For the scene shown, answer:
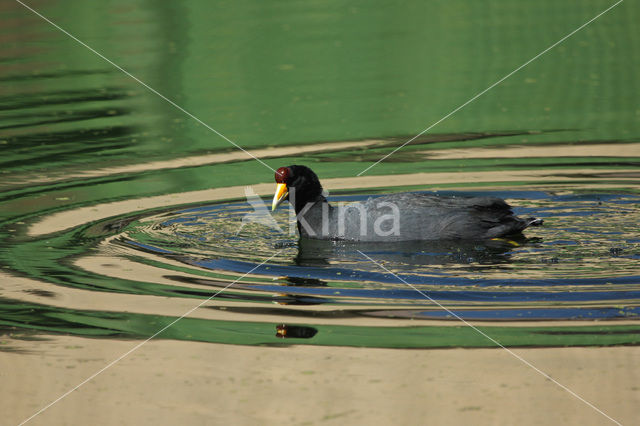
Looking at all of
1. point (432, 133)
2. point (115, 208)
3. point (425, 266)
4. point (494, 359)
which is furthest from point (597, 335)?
point (432, 133)

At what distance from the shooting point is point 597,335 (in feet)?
21.5

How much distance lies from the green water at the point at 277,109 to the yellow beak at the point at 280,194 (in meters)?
0.98

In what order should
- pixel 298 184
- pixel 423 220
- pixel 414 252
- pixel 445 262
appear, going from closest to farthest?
pixel 445 262, pixel 414 252, pixel 423 220, pixel 298 184

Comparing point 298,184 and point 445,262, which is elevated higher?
point 298,184

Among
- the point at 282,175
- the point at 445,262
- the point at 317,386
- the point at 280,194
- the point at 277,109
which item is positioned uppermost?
the point at 277,109

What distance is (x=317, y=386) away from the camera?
6.09 meters

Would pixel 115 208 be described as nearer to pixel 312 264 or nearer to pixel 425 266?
pixel 312 264

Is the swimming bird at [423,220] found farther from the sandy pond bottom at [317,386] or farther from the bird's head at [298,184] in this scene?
the sandy pond bottom at [317,386]

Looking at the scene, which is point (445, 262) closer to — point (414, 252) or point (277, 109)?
point (414, 252)

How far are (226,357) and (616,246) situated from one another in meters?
3.55

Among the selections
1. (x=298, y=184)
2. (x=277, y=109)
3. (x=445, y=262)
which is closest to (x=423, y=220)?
(x=445, y=262)

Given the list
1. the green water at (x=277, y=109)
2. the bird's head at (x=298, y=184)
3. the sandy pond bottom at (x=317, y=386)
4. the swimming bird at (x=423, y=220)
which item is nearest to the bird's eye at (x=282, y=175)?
the bird's head at (x=298, y=184)

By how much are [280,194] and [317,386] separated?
11.8 ft

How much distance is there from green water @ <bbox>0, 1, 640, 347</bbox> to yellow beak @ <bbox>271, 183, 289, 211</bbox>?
98 cm
